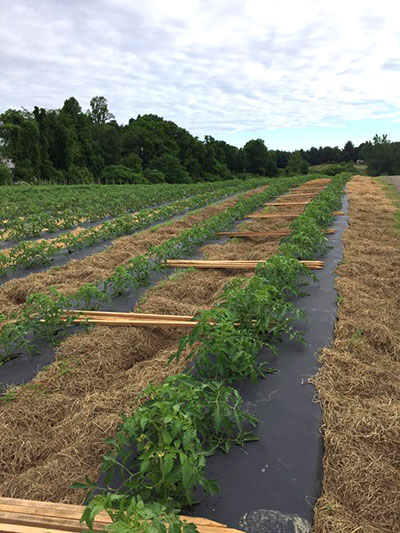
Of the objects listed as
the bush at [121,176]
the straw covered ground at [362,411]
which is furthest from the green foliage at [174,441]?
the bush at [121,176]

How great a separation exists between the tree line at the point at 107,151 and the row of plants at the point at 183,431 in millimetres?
31905

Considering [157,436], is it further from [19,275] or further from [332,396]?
[19,275]

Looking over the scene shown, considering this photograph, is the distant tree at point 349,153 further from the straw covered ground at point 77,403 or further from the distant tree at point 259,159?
the straw covered ground at point 77,403

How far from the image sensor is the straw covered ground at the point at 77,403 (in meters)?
2.28

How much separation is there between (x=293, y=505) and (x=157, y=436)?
2.51 feet

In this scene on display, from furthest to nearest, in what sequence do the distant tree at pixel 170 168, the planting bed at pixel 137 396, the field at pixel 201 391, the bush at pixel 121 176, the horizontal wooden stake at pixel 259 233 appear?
1. the distant tree at pixel 170 168
2. the bush at pixel 121 176
3. the horizontal wooden stake at pixel 259 233
4. the planting bed at pixel 137 396
5. the field at pixel 201 391

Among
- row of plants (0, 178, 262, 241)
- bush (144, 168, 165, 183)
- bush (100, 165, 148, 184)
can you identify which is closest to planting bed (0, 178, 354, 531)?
row of plants (0, 178, 262, 241)

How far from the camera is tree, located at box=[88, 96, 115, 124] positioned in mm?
61031

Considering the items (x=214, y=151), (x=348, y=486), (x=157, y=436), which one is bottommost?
(x=348, y=486)

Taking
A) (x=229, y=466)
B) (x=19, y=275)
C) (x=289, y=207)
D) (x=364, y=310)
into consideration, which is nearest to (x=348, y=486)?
(x=229, y=466)

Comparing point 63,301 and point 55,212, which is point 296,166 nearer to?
point 55,212

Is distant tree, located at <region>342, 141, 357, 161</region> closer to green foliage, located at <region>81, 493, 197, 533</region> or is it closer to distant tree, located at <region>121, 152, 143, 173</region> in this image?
distant tree, located at <region>121, 152, 143, 173</region>

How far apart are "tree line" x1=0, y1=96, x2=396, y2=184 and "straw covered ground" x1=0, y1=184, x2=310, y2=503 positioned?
30968mm

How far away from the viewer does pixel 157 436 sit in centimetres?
208
